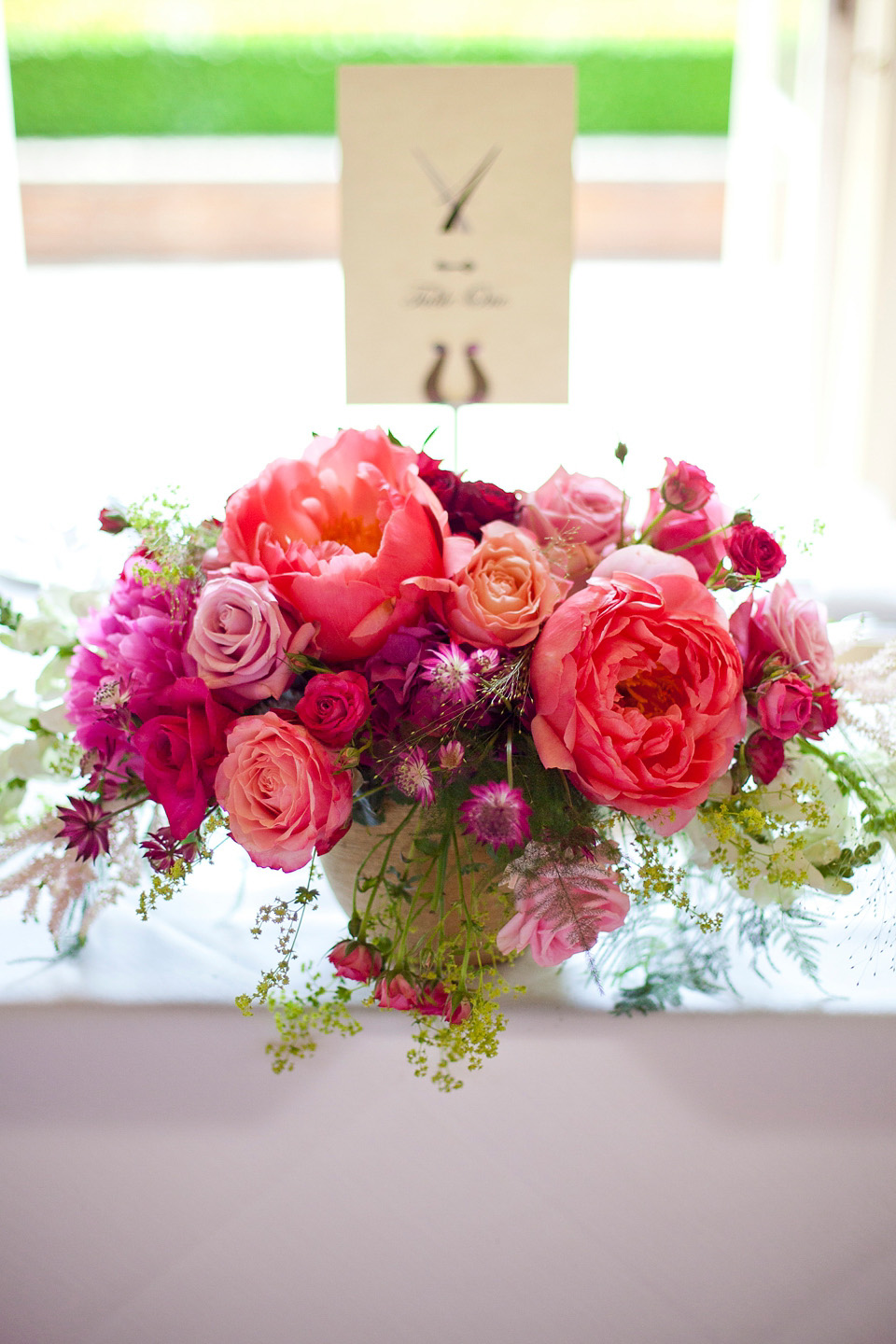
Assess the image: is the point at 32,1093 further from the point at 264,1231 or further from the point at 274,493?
the point at 274,493

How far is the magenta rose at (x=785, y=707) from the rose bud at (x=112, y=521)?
40 centimetres

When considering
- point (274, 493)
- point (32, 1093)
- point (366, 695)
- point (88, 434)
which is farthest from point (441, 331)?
point (88, 434)

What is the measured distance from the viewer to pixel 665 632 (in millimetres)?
506

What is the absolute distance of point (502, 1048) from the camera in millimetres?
563

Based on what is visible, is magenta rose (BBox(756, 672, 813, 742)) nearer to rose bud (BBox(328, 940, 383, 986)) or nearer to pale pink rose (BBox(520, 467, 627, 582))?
pale pink rose (BBox(520, 467, 627, 582))

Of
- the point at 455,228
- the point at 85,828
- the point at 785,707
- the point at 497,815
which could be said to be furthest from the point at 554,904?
the point at 455,228

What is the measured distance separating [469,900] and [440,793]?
0.07m

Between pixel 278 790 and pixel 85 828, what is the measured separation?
0.15 metres

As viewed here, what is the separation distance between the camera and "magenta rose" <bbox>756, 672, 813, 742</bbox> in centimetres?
53

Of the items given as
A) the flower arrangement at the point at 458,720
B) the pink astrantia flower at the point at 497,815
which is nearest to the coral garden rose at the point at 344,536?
the flower arrangement at the point at 458,720

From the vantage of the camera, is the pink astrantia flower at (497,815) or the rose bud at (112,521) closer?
the pink astrantia flower at (497,815)

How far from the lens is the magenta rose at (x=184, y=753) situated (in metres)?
0.51

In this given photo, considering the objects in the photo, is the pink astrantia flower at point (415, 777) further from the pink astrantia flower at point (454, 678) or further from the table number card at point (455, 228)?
the table number card at point (455, 228)

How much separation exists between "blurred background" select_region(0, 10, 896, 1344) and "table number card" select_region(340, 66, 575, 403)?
0.83 ft
